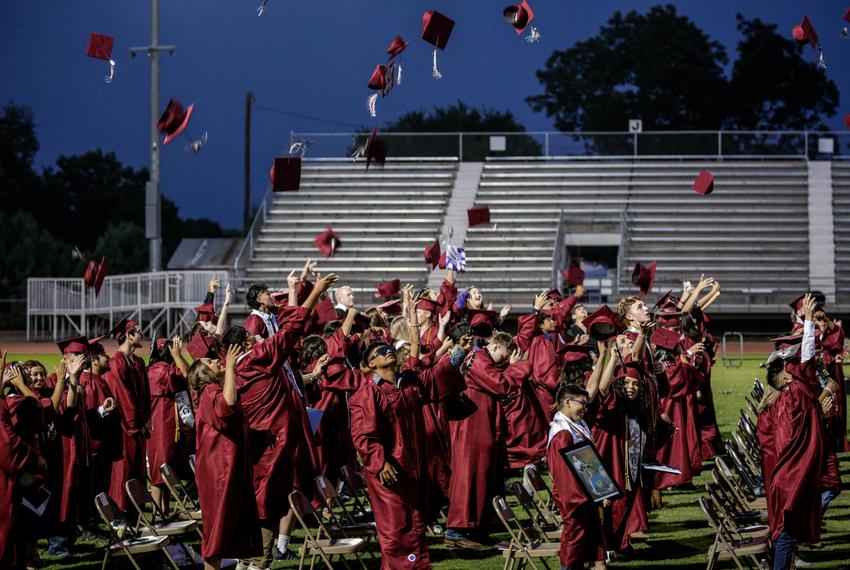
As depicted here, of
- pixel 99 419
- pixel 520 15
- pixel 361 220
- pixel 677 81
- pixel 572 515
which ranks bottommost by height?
pixel 572 515

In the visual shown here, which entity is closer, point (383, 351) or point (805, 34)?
point (383, 351)

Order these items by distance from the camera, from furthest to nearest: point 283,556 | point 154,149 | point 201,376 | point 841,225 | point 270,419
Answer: point 154,149
point 841,225
point 283,556
point 270,419
point 201,376

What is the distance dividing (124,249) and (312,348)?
46567 mm

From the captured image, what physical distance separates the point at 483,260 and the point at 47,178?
136 ft

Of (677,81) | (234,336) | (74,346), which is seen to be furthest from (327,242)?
(677,81)

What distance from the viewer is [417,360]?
29.8ft

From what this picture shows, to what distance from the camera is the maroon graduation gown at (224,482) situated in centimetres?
830

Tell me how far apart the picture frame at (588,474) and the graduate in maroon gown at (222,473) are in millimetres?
2116

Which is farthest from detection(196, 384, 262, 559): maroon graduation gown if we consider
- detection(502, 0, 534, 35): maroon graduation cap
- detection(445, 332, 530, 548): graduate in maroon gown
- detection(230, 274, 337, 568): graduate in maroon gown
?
detection(502, 0, 534, 35): maroon graduation cap

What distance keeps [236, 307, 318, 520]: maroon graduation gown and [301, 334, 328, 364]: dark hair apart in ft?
3.02

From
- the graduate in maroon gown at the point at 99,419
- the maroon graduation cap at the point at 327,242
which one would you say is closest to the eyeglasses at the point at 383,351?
the graduate in maroon gown at the point at 99,419

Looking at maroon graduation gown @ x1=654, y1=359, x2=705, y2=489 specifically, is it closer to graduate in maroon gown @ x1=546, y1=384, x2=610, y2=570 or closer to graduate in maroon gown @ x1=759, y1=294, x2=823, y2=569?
graduate in maroon gown @ x1=759, y1=294, x2=823, y2=569

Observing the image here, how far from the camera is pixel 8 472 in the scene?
8.09 metres

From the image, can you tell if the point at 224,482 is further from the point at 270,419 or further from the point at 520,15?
the point at 520,15
